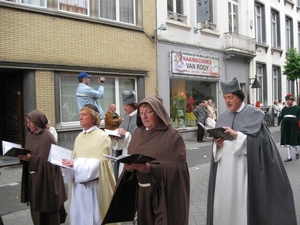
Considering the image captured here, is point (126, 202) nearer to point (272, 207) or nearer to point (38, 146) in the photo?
point (38, 146)

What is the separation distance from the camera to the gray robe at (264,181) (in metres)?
4.06

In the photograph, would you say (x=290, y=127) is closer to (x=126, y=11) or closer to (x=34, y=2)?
(x=126, y=11)

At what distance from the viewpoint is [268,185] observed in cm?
414

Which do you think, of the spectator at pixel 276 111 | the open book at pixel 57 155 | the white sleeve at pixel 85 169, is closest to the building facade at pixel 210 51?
the spectator at pixel 276 111

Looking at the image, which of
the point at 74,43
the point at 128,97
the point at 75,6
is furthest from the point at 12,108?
the point at 128,97

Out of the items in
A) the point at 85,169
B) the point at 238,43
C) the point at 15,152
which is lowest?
the point at 85,169

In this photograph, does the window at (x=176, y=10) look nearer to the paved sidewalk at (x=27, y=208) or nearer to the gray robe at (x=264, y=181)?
the paved sidewalk at (x=27, y=208)

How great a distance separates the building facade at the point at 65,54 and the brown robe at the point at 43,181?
632cm

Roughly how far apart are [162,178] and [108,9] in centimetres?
1111

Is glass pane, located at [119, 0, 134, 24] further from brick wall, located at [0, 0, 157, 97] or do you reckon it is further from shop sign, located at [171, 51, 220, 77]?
shop sign, located at [171, 51, 220, 77]

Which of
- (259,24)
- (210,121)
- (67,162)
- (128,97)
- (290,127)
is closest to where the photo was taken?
(67,162)

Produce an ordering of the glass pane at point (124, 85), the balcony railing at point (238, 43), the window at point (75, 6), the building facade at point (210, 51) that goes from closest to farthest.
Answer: the window at point (75, 6) < the glass pane at point (124, 85) < the building facade at point (210, 51) < the balcony railing at point (238, 43)

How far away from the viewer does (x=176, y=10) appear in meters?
16.3

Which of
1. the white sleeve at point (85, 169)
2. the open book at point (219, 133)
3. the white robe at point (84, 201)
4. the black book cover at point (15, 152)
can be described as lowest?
the white robe at point (84, 201)
